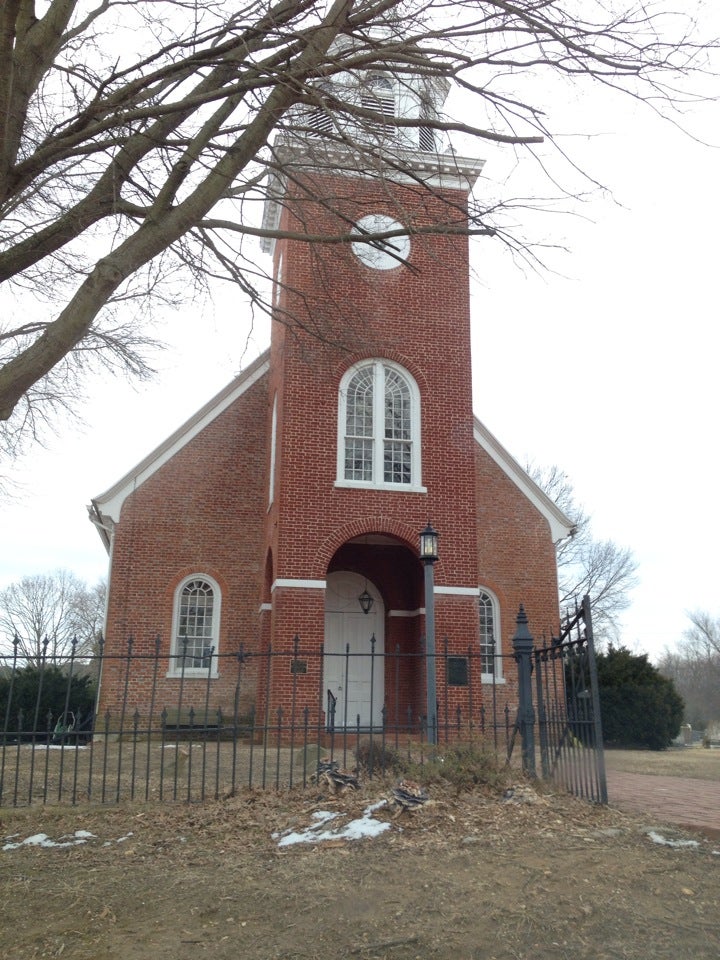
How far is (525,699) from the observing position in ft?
25.0

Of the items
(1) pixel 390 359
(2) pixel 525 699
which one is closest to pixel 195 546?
(1) pixel 390 359

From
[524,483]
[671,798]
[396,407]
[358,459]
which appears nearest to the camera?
[671,798]

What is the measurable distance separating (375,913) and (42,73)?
648 centimetres

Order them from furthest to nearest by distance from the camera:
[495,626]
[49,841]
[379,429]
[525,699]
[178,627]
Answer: [495,626] → [178,627] → [379,429] → [525,699] → [49,841]

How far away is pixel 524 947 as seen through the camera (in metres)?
4.02

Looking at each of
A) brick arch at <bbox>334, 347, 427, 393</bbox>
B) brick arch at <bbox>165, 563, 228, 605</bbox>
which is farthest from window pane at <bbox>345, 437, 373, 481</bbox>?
brick arch at <bbox>165, 563, 228, 605</bbox>

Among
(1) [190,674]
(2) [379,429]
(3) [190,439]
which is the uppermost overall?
(3) [190,439]

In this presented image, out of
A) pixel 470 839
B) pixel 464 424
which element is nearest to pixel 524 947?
pixel 470 839

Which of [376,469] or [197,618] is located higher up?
[376,469]

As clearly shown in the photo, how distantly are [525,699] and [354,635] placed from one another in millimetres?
8875

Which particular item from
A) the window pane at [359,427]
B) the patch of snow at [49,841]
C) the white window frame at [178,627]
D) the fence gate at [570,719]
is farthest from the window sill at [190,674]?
the patch of snow at [49,841]

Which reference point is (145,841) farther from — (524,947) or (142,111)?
(142,111)

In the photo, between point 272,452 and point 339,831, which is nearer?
point 339,831

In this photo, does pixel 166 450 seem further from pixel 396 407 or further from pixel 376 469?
pixel 396 407
